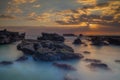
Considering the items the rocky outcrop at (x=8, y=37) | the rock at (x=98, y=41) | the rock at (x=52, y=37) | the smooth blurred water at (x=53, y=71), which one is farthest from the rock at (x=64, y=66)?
the rocky outcrop at (x=8, y=37)

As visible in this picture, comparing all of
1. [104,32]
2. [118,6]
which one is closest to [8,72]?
[104,32]

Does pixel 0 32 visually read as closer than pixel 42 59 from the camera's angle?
No

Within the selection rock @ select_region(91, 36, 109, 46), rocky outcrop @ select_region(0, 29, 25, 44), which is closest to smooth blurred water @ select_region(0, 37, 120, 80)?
rock @ select_region(91, 36, 109, 46)

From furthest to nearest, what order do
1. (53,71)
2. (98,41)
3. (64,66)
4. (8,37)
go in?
(8,37) → (98,41) → (64,66) → (53,71)

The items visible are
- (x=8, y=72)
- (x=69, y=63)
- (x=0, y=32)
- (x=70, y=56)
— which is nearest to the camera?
(x=8, y=72)

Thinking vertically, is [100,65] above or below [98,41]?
below

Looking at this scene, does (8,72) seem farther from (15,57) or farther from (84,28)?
(84,28)

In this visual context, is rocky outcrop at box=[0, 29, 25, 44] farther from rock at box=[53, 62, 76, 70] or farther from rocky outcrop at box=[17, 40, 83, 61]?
rock at box=[53, 62, 76, 70]

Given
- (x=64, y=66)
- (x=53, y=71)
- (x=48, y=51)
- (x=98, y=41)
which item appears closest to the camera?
(x=53, y=71)

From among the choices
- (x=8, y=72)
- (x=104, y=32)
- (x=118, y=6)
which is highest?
(x=118, y=6)

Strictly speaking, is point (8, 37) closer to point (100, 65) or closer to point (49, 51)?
point (49, 51)

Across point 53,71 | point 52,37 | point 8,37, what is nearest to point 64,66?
point 53,71
